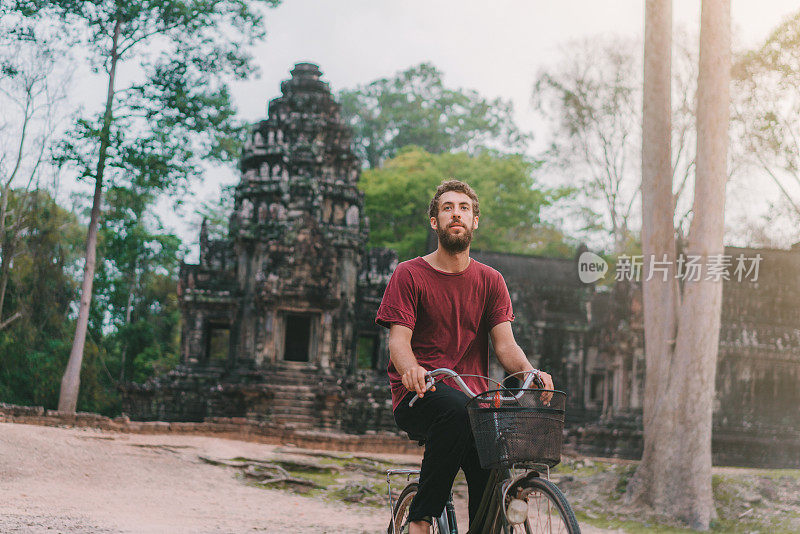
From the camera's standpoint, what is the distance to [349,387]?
2014cm

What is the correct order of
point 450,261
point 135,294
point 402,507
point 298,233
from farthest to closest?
point 135,294
point 298,233
point 402,507
point 450,261

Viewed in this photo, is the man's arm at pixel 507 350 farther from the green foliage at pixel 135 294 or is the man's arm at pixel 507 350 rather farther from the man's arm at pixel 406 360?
the green foliage at pixel 135 294

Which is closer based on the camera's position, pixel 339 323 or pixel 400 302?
pixel 400 302

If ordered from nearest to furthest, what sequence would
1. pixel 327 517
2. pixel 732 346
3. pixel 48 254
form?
pixel 327 517 < pixel 732 346 < pixel 48 254

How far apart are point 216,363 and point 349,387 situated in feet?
14.7

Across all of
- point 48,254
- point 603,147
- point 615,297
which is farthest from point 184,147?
point 603,147

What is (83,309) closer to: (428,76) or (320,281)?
(320,281)

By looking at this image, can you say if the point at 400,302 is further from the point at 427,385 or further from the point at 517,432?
the point at 517,432

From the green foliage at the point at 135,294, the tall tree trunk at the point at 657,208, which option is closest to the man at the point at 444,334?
the tall tree trunk at the point at 657,208

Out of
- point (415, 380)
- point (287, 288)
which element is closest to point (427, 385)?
point (415, 380)

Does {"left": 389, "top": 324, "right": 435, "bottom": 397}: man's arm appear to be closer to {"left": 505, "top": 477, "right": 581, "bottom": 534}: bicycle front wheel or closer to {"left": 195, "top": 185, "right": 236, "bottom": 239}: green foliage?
{"left": 505, "top": 477, "right": 581, "bottom": 534}: bicycle front wheel

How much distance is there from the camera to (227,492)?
940 cm

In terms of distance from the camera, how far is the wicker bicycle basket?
2760mm

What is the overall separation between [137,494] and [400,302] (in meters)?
6.70
